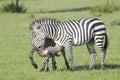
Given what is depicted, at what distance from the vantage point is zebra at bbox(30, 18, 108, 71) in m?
13.5

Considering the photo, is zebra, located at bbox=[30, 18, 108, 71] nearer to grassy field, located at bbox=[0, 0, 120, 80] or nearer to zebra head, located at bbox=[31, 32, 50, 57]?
zebra head, located at bbox=[31, 32, 50, 57]

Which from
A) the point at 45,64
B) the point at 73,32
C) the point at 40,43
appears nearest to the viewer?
the point at 40,43

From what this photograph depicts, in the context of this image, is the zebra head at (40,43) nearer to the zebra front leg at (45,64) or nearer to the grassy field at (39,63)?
the zebra front leg at (45,64)

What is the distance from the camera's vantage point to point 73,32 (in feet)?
45.1

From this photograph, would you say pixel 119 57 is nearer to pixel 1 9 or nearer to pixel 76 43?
pixel 76 43

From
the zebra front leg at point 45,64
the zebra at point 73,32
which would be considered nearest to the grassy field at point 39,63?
the zebra front leg at point 45,64

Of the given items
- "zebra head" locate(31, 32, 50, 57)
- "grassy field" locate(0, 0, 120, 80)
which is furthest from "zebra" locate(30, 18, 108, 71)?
"grassy field" locate(0, 0, 120, 80)

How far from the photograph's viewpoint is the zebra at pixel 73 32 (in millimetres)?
13477

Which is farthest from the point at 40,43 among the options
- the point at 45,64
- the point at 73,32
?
the point at 73,32

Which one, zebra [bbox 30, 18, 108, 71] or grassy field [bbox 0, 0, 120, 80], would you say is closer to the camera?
grassy field [bbox 0, 0, 120, 80]

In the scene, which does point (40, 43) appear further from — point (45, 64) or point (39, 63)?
point (39, 63)

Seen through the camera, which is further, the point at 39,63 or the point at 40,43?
the point at 39,63

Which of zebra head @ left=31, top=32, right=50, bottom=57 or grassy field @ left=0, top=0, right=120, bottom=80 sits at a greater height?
zebra head @ left=31, top=32, right=50, bottom=57

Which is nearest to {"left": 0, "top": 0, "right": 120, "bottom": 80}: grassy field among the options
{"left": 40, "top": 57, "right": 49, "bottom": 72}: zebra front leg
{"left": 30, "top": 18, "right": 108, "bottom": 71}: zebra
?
{"left": 40, "top": 57, "right": 49, "bottom": 72}: zebra front leg
